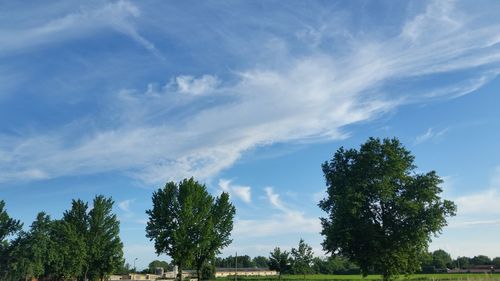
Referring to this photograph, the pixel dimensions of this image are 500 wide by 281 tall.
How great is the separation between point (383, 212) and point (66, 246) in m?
46.8

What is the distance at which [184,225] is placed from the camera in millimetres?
61875

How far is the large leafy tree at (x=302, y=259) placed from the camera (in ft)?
354

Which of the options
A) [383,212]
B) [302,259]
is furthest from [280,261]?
[383,212]

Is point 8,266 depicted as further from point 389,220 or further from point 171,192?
point 389,220

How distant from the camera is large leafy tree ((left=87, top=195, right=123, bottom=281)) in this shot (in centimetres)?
7188

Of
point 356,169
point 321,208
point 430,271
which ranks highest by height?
point 356,169

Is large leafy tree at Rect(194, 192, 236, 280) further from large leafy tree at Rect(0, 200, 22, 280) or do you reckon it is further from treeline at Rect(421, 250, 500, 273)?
treeline at Rect(421, 250, 500, 273)

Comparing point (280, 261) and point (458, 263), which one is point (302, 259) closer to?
point (280, 261)

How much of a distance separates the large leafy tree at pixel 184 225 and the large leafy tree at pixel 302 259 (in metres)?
46.6

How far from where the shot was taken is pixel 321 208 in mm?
49375

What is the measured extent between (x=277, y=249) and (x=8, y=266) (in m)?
64.4

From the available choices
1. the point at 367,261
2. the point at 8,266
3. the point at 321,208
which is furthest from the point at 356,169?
the point at 8,266

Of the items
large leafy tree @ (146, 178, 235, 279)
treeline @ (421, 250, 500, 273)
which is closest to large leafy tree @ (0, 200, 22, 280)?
large leafy tree @ (146, 178, 235, 279)

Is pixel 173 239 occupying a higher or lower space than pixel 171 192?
lower
